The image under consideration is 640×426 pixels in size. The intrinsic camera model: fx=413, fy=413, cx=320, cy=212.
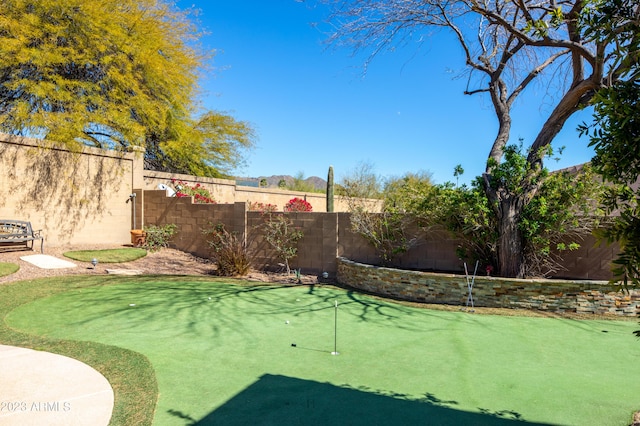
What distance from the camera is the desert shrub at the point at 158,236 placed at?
1395cm

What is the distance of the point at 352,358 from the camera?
515 centimetres

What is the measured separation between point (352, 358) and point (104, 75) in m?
15.7

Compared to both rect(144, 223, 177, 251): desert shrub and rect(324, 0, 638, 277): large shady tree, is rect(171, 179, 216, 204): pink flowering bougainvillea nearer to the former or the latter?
rect(144, 223, 177, 251): desert shrub

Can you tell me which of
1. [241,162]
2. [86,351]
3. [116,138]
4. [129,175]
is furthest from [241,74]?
[86,351]

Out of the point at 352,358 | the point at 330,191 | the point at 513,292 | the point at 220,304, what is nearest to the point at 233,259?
the point at 220,304

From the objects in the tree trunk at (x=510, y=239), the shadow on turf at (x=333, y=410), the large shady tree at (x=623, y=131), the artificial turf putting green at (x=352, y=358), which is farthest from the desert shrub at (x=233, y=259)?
Result: the large shady tree at (x=623, y=131)

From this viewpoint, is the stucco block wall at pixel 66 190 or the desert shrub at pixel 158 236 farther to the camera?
the desert shrub at pixel 158 236

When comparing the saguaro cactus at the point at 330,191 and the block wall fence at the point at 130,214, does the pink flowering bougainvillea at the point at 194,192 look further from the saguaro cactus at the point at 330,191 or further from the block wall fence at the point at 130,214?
the saguaro cactus at the point at 330,191

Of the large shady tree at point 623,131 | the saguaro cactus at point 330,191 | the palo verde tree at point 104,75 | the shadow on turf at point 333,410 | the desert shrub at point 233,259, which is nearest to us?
the large shady tree at point 623,131

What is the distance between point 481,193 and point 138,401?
757 cm

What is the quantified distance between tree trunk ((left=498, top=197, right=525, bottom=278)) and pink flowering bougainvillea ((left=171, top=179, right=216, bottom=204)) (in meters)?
9.99

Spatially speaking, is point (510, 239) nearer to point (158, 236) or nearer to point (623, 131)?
point (623, 131)

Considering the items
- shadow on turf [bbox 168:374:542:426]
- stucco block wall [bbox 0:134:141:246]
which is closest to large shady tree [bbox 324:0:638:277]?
shadow on turf [bbox 168:374:542:426]

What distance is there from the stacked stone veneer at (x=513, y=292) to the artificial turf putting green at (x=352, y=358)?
0.62 meters
